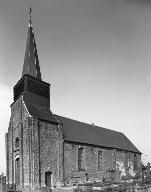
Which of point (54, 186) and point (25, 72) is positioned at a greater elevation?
point (25, 72)

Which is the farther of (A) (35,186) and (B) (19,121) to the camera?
(B) (19,121)

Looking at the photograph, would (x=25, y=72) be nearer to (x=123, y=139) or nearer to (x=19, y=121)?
(x=19, y=121)

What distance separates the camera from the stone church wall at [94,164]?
30.7m

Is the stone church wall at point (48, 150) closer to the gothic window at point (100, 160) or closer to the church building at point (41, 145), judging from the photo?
the church building at point (41, 145)

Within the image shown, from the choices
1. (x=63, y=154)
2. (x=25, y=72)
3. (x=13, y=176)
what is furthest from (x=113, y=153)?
(x=25, y=72)

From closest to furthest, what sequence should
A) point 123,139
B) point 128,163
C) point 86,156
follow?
1. point 86,156
2. point 128,163
3. point 123,139

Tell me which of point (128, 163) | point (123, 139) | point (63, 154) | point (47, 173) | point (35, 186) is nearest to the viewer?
point (35, 186)

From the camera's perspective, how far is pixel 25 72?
31.0 m

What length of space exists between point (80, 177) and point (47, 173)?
5.48m

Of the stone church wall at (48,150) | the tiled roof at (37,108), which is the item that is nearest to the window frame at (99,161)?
the stone church wall at (48,150)

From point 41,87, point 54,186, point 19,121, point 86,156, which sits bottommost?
point 54,186

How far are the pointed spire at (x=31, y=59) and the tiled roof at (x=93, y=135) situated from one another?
7.21 metres

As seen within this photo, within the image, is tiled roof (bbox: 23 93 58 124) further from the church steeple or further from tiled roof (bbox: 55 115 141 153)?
tiled roof (bbox: 55 115 141 153)

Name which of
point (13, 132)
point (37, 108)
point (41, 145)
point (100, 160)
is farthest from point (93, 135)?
point (41, 145)
